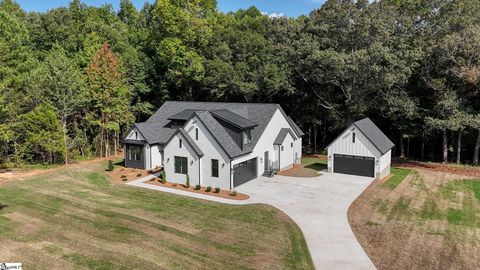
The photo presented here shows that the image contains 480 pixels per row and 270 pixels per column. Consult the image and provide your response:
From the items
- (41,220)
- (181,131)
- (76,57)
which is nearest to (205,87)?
(76,57)

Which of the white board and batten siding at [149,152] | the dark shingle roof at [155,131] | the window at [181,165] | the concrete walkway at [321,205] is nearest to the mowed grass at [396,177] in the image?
the concrete walkway at [321,205]

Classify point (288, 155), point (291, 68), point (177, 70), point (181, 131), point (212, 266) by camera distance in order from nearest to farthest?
point (212, 266) → point (181, 131) → point (288, 155) → point (291, 68) → point (177, 70)

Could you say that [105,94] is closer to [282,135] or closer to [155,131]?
[155,131]

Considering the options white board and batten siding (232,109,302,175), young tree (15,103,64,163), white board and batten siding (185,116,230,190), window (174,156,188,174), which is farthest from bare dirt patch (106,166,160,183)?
white board and batten siding (232,109,302,175)

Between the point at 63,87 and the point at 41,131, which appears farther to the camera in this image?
the point at 63,87

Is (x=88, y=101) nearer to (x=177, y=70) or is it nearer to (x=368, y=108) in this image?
(x=177, y=70)

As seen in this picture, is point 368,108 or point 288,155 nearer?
point 288,155

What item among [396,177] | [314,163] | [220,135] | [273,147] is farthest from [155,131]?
[396,177]
